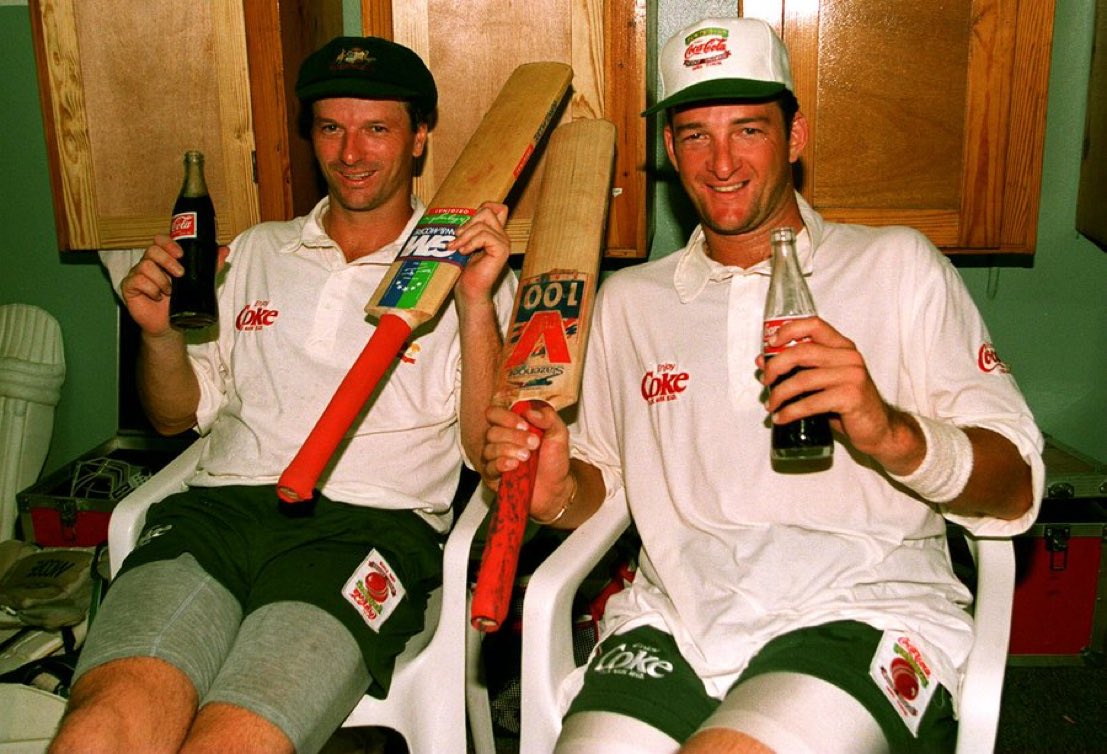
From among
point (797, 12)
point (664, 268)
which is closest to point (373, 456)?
point (664, 268)

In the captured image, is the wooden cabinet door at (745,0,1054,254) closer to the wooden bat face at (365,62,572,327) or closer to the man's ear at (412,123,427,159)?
the wooden bat face at (365,62,572,327)

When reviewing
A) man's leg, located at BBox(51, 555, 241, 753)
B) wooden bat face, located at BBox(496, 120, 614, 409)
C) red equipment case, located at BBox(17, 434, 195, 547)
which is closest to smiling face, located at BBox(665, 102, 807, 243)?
wooden bat face, located at BBox(496, 120, 614, 409)

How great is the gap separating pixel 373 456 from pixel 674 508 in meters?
0.59

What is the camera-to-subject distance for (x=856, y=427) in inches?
56.8

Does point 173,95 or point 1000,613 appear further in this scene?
point 173,95

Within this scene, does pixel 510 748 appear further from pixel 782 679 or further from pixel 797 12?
pixel 797 12

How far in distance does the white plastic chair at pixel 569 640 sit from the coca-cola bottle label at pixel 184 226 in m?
0.90

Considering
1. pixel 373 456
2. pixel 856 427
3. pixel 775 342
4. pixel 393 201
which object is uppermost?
pixel 393 201

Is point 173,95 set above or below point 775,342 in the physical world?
above

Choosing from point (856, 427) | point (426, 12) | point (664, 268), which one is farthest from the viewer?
point (426, 12)

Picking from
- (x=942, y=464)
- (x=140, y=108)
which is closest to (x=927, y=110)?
(x=942, y=464)

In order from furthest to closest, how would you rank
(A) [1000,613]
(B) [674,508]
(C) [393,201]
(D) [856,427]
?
(C) [393,201] → (B) [674,508] → (A) [1000,613] → (D) [856,427]

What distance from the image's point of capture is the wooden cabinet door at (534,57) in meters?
2.23

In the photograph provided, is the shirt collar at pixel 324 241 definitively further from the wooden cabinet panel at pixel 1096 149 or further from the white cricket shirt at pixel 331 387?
the wooden cabinet panel at pixel 1096 149
